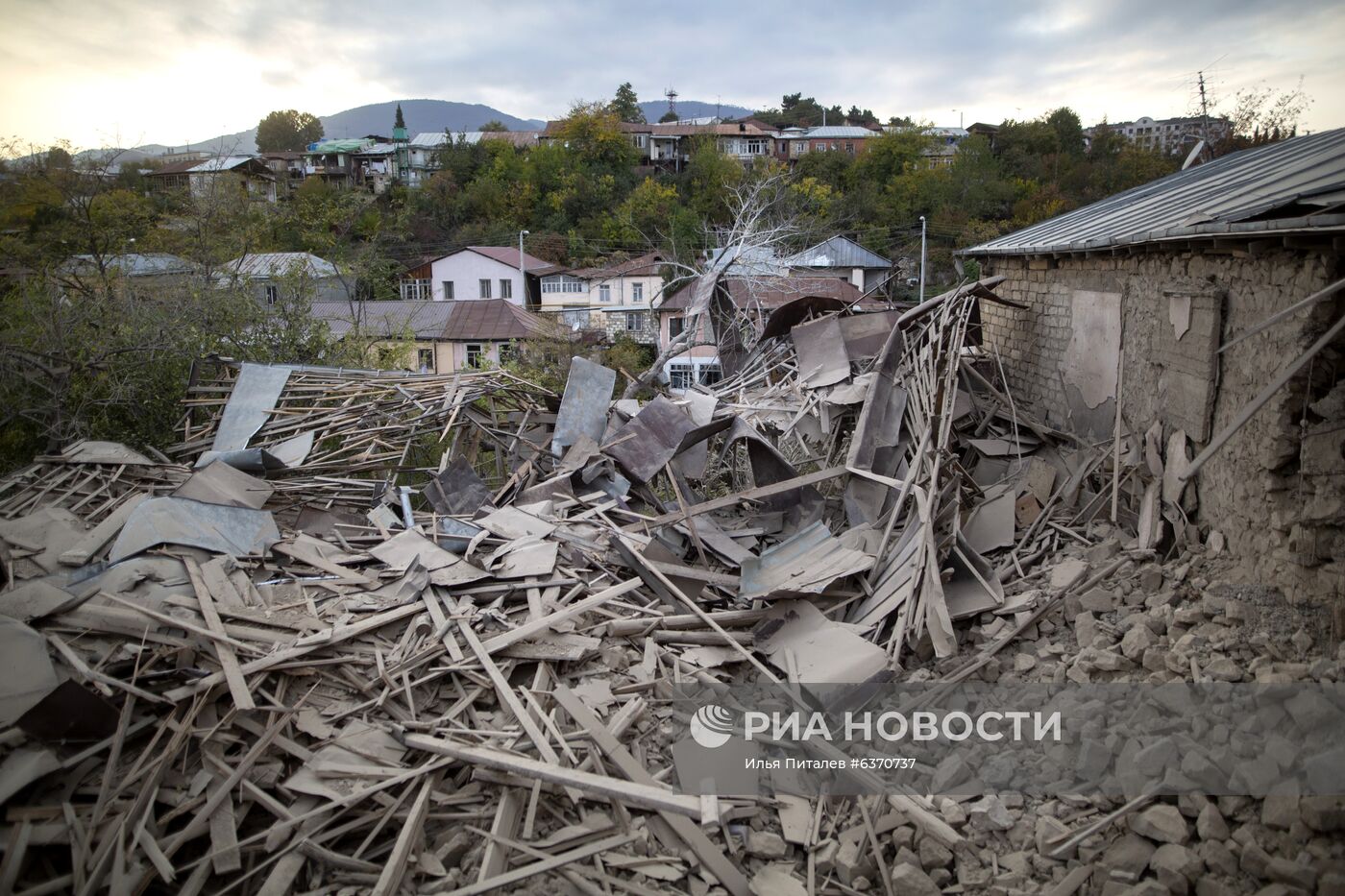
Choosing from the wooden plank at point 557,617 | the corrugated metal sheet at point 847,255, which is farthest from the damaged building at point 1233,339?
the corrugated metal sheet at point 847,255

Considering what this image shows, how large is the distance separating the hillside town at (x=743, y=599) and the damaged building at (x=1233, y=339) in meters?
0.04

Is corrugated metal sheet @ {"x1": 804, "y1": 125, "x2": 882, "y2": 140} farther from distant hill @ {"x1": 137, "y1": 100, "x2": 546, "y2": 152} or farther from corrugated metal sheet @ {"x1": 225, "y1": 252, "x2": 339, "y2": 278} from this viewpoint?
distant hill @ {"x1": 137, "y1": 100, "x2": 546, "y2": 152}

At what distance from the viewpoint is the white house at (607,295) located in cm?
3338

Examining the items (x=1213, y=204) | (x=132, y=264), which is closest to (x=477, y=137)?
(x=132, y=264)

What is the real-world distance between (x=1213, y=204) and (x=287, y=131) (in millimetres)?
85293

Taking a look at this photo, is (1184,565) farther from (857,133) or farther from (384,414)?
(857,133)

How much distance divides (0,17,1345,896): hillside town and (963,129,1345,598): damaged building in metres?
0.04

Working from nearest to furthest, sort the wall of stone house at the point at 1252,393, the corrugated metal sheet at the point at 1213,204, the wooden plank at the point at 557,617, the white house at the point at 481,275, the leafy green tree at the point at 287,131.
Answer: the wall of stone house at the point at 1252,393, the corrugated metal sheet at the point at 1213,204, the wooden plank at the point at 557,617, the white house at the point at 481,275, the leafy green tree at the point at 287,131

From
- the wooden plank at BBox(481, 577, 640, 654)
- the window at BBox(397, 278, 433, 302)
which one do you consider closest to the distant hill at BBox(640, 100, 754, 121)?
the window at BBox(397, 278, 433, 302)

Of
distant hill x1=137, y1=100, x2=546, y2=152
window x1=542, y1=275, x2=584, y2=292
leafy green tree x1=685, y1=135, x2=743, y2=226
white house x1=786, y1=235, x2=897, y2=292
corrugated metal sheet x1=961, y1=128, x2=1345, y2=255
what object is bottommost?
corrugated metal sheet x1=961, y1=128, x2=1345, y2=255

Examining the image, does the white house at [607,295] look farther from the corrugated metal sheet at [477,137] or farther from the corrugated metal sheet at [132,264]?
the corrugated metal sheet at [477,137]

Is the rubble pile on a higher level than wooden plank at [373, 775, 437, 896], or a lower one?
higher

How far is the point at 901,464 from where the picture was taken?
793 centimetres

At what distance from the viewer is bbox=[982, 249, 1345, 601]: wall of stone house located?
4.86 meters
